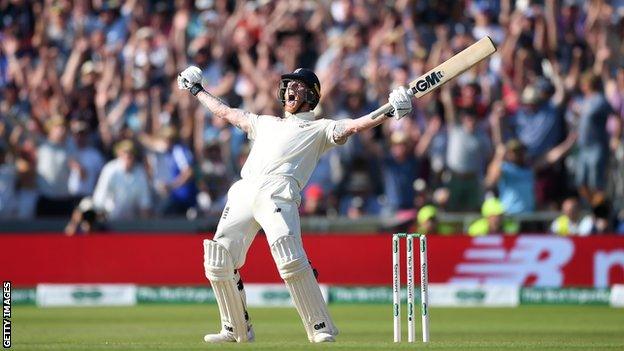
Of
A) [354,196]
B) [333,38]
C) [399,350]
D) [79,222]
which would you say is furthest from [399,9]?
[399,350]

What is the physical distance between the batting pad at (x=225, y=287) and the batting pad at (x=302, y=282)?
315 mm

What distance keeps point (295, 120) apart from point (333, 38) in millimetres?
8006

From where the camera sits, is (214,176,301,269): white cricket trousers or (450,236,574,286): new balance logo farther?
(450,236,574,286): new balance logo

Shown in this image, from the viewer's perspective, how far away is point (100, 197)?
52.5 feet

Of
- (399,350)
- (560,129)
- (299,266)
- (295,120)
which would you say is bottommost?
(399,350)

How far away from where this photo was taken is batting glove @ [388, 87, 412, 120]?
8344 mm

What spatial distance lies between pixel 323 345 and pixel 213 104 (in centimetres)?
186

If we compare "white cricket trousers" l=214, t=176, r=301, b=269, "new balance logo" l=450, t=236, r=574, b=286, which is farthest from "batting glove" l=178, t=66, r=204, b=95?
"new balance logo" l=450, t=236, r=574, b=286

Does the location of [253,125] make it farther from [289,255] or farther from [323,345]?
[323,345]

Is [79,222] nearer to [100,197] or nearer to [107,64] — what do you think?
[100,197]

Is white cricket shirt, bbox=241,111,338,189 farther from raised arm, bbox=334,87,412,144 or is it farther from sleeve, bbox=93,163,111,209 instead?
A: sleeve, bbox=93,163,111,209

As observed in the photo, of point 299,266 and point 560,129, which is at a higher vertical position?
point 560,129

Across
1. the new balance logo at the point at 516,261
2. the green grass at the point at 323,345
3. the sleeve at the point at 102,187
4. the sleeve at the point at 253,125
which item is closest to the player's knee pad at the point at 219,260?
the green grass at the point at 323,345

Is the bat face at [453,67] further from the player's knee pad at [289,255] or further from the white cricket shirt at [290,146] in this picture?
the player's knee pad at [289,255]
